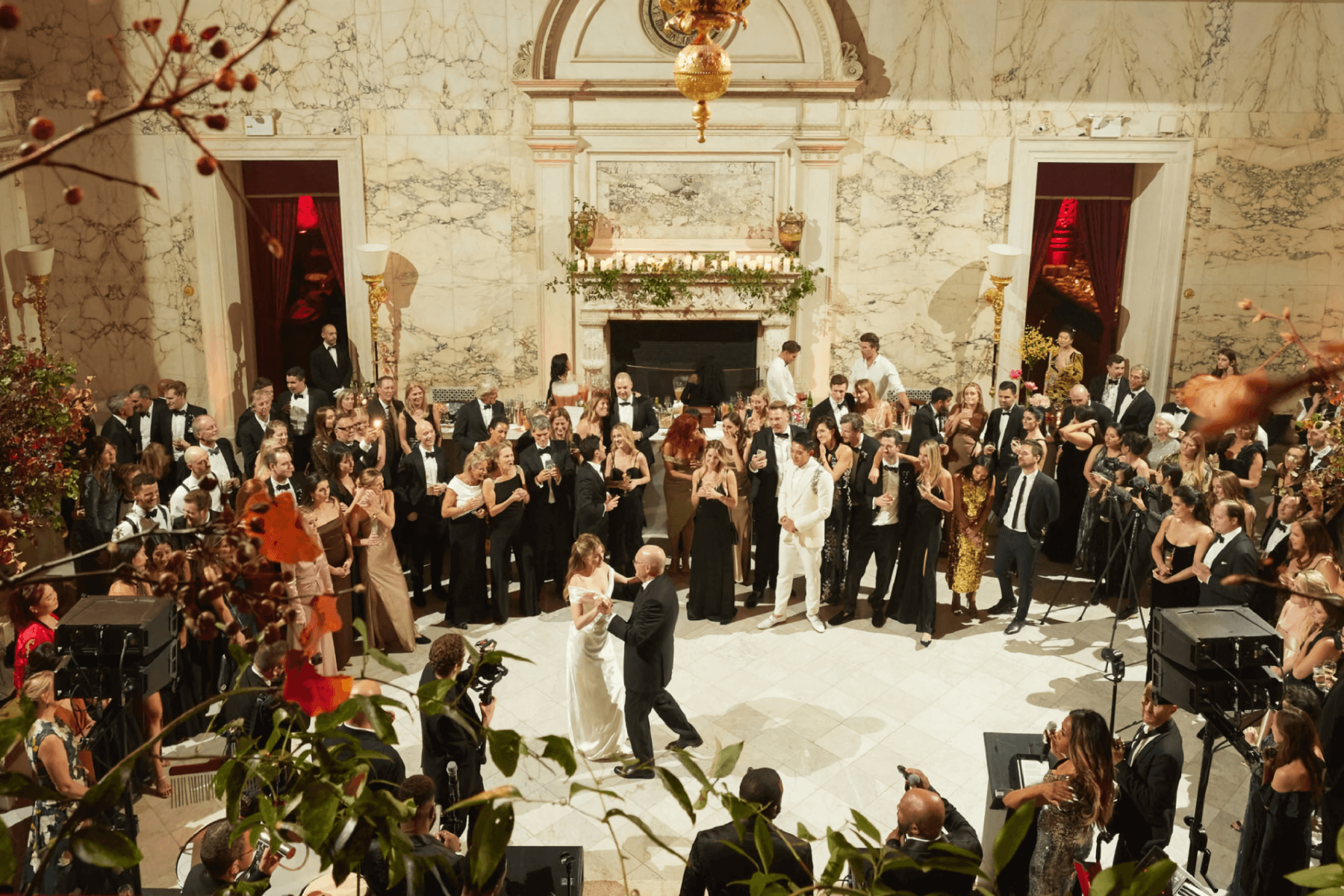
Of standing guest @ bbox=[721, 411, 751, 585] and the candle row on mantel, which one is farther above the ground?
the candle row on mantel

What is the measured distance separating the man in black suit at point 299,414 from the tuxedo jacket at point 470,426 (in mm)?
1496

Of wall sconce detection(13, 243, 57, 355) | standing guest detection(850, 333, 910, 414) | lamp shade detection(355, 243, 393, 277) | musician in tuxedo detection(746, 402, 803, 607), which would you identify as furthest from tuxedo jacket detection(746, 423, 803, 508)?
wall sconce detection(13, 243, 57, 355)

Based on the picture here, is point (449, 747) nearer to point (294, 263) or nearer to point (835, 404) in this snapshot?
point (835, 404)

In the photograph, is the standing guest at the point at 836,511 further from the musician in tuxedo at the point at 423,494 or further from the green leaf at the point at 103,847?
the green leaf at the point at 103,847

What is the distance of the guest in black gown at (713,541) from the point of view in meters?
7.96

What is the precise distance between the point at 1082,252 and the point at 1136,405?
3.57m

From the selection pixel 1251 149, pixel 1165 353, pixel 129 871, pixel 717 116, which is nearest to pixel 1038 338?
pixel 1165 353

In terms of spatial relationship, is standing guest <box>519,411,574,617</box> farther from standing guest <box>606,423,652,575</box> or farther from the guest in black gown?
the guest in black gown

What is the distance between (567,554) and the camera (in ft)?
27.9

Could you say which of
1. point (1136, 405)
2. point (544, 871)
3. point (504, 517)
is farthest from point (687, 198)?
point (544, 871)

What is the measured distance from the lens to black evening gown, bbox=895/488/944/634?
25.3 feet

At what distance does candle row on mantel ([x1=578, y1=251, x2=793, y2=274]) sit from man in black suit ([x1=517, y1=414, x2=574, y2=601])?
3.69 meters

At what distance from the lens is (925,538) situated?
25.4 ft

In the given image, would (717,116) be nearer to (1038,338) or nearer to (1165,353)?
(1038,338)
